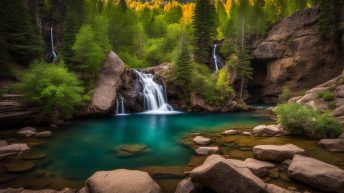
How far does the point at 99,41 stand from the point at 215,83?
19.3m

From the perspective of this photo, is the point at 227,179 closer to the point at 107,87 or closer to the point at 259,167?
the point at 259,167

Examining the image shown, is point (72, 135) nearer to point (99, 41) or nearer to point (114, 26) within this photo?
point (99, 41)

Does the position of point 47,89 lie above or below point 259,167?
above

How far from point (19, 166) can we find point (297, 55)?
47090 millimetres

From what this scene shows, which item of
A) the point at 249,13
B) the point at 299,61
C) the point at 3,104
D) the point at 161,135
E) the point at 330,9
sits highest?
the point at 249,13

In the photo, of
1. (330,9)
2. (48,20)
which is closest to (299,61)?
(330,9)

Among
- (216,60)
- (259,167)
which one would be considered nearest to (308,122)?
(259,167)

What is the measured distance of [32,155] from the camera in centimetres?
1294

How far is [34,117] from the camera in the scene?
21938 millimetres

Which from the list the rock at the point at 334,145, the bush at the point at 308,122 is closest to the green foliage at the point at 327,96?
the bush at the point at 308,122

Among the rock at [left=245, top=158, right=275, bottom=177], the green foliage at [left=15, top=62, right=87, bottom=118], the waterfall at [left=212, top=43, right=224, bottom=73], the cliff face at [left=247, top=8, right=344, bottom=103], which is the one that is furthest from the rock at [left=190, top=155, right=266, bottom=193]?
the waterfall at [left=212, top=43, right=224, bottom=73]

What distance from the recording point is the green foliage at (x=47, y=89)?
2195 centimetres

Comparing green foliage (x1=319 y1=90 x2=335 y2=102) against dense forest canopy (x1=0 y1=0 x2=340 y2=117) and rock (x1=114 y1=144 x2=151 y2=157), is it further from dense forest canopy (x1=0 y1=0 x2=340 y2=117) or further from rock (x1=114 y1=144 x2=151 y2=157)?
rock (x1=114 y1=144 x2=151 y2=157)

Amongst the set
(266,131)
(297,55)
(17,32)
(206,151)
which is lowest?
(206,151)
